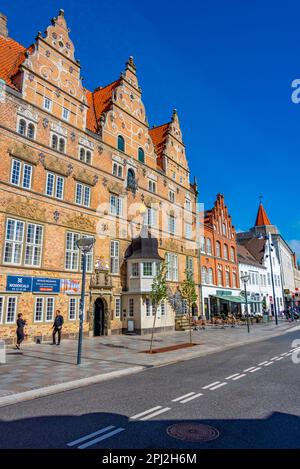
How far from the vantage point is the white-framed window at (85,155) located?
25.2 metres

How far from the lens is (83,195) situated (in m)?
24.8

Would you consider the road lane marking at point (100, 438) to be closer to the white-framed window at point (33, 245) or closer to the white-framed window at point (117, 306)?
the white-framed window at point (33, 245)

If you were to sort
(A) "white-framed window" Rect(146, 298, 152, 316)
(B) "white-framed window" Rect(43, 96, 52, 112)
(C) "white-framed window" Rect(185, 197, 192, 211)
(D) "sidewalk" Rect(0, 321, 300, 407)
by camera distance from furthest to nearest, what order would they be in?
(C) "white-framed window" Rect(185, 197, 192, 211) < (A) "white-framed window" Rect(146, 298, 152, 316) < (B) "white-framed window" Rect(43, 96, 52, 112) < (D) "sidewalk" Rect(0, 321, 300, 407)

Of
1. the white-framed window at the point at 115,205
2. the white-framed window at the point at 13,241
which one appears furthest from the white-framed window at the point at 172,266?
the white-framed window at the point at 13,241

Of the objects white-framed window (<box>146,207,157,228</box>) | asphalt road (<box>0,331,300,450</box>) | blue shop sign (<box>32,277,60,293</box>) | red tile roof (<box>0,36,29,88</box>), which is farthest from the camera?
white-framed window (<box>146,207,157,228</box>)

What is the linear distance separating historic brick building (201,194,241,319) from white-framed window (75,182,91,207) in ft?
64.2

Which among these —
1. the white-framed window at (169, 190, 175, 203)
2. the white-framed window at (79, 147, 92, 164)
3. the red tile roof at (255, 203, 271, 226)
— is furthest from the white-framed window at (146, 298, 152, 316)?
the red tile roof at (255, 203, 271, 226)

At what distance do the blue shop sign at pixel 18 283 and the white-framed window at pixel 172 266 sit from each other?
52.1ft

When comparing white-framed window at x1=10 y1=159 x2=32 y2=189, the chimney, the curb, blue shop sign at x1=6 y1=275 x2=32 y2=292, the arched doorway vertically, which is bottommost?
the curb

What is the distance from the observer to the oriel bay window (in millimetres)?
19469

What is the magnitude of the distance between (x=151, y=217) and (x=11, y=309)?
16.4 m

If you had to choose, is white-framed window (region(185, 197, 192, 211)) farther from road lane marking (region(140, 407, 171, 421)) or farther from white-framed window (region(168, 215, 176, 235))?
road lane marking (region(140, 407, 171, 421))

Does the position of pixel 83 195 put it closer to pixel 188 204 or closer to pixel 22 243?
pixel 22 243

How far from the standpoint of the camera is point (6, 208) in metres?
19.5
